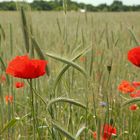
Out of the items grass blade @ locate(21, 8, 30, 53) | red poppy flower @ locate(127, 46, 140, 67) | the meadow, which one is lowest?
the meadow

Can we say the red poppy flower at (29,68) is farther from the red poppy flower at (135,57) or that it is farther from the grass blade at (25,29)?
the red poppy flower at (135,57)

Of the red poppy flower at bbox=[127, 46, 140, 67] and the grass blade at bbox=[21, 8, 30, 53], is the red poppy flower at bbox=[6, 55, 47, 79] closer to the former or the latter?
the grass blade at bbox=[21, 8, 30, 53]

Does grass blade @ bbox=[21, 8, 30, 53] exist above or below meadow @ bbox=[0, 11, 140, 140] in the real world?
above

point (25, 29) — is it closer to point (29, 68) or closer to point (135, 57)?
point (29, 68)

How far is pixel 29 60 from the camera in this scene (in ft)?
2.59

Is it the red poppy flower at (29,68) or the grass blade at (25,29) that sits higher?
the grass blade at (25,29)

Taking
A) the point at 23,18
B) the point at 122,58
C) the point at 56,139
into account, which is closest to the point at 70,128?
the point at 56,139

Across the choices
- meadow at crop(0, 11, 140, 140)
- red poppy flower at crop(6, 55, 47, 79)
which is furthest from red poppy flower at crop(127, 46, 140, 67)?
red poppy flower at crop(6, 55, 47, 79)

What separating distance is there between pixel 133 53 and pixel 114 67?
2.68 feet

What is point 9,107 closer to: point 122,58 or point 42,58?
A: point 42,58

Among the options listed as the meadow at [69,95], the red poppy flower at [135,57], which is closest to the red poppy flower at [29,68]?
the meadow at [69,95]

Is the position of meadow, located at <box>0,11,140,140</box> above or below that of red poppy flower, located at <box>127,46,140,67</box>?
below

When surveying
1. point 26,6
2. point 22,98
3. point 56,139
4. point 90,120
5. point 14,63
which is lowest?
point 22,98

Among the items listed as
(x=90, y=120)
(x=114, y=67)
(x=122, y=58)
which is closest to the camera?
(x=90, y=120)
